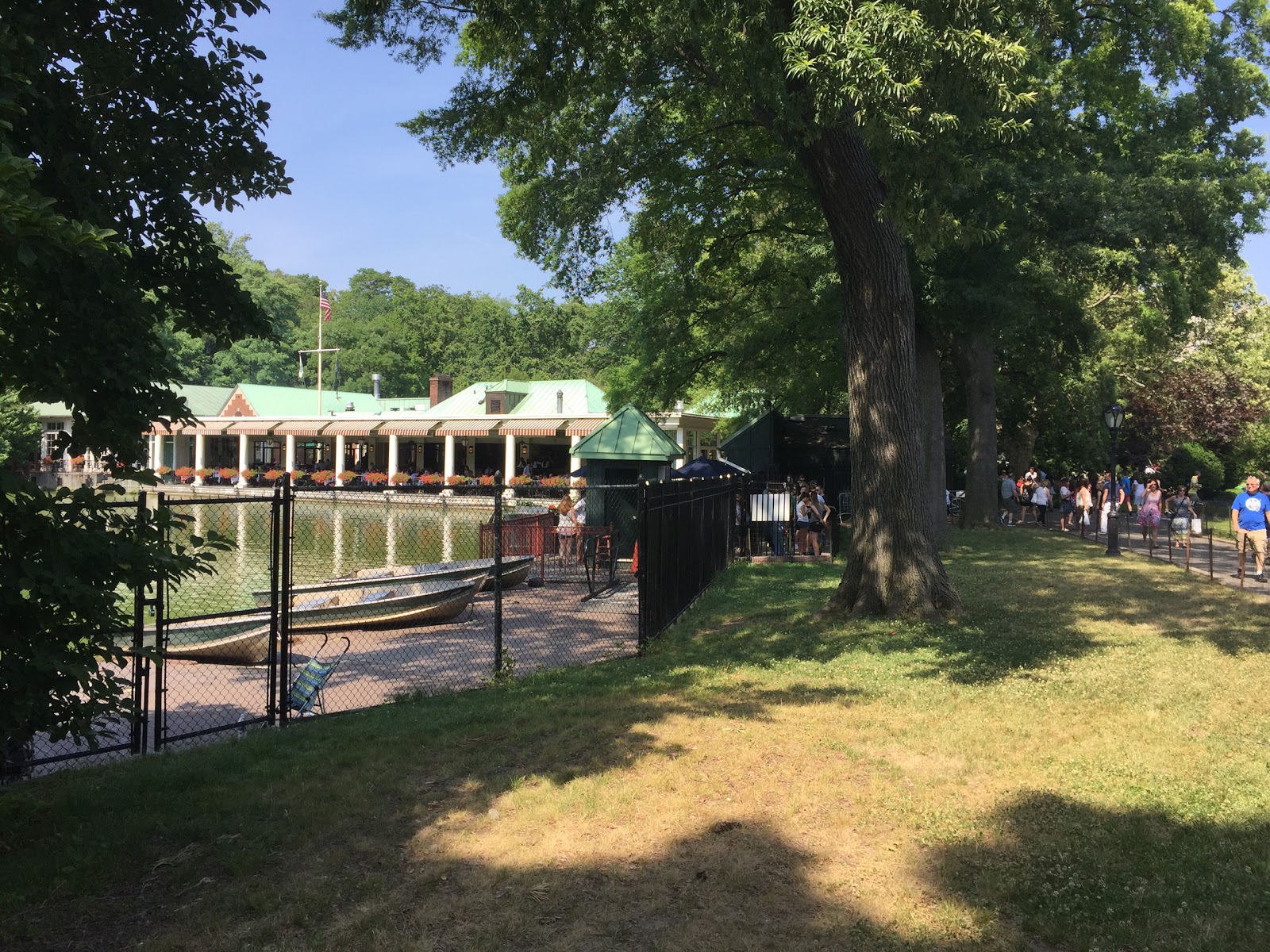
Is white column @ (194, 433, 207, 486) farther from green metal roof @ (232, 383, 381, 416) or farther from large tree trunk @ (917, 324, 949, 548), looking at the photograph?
large tree trunk @ (917, 324, 949, 548)

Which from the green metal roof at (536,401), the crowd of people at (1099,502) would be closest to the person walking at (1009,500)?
the crowd of people at (1099,502)

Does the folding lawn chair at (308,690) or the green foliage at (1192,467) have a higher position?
the green foliage at (1192,467)

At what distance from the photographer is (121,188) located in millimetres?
5715

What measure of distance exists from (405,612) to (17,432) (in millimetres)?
35334

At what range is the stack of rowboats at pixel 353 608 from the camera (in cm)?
1120

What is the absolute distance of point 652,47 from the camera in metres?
13.5

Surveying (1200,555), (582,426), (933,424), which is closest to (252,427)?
(582,426)

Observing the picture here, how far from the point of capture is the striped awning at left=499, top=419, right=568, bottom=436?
4938 cm

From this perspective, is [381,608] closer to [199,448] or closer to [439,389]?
[439,389]

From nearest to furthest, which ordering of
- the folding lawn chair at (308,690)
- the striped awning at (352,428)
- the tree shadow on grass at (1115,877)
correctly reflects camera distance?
the tree shadow on grass at (1115,877) → the folding lawn chair at (308,690) → the striped awning at (352,428)

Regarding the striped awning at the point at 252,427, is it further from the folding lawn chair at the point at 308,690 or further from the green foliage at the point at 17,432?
the folding lawn chair at the point at 308,690

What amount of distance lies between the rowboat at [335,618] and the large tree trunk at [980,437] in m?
17.8

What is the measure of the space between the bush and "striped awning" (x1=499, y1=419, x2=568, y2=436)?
27199 mm

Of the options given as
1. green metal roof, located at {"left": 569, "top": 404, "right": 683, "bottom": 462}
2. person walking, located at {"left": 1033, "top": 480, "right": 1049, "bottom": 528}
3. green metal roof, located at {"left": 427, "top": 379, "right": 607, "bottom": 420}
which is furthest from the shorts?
green metal roof, located at {"left": 427, "top": 379, "right": 607, "bottom": 420}
